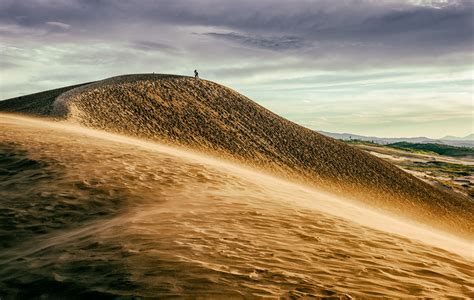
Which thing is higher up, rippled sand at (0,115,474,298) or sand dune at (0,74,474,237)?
sand dune at (0,74,474,237)

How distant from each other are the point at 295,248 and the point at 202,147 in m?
22.3

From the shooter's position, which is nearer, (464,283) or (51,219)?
(464,283)

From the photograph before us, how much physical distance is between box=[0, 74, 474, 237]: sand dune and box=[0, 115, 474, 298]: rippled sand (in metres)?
15.6

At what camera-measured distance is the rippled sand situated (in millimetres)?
6434

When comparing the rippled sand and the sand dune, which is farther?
the sand dune

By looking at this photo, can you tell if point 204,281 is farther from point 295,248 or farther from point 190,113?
point 190,113

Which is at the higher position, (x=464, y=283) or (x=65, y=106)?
(x=65, y=106)

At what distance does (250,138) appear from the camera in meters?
34.2

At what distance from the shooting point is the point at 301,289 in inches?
249

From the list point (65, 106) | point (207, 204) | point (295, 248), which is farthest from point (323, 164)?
point (295, 248)

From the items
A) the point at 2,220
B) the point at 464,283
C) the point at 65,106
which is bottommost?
the point at 2,220

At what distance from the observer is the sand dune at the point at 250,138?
97.4 ft

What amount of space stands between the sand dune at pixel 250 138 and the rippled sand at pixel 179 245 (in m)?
15.6

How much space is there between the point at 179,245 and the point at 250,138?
26.6 m
